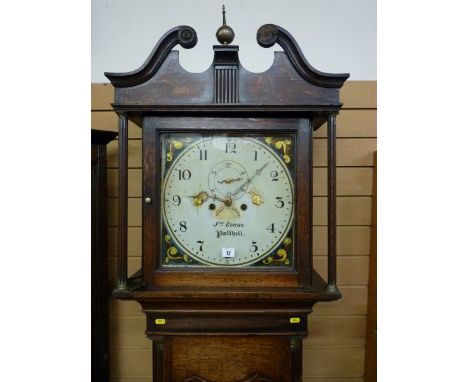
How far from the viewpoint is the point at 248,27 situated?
152 cm

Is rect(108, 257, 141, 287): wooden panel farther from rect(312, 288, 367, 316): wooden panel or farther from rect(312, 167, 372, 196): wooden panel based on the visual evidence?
rect(312, 167, 372, 196): wooden panel

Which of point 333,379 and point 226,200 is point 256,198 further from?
point 333,379

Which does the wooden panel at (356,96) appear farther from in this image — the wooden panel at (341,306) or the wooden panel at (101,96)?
the wooden panel at (341,306)

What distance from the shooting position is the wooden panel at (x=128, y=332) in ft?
5.04

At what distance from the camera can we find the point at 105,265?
56.8 inches

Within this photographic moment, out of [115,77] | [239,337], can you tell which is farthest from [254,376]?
[115,77]

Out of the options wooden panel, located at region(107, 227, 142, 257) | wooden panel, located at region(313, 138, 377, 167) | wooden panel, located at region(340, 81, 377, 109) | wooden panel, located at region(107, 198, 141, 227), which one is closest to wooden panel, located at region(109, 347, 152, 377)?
wooden panel, located at region(107, 227, 142, 257)

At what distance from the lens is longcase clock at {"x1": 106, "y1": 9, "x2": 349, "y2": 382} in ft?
3.51

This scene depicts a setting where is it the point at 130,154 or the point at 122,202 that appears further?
the point at 130,154

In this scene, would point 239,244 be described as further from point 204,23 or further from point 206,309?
point 204,23

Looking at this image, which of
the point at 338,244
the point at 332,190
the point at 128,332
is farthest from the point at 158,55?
the point at 128,332

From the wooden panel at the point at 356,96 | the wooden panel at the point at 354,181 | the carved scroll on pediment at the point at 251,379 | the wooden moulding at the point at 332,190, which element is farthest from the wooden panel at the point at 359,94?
the carved scroll on pediment at the point at 251,379

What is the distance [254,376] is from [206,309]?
26 centimetres

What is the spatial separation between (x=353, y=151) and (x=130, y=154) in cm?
96
